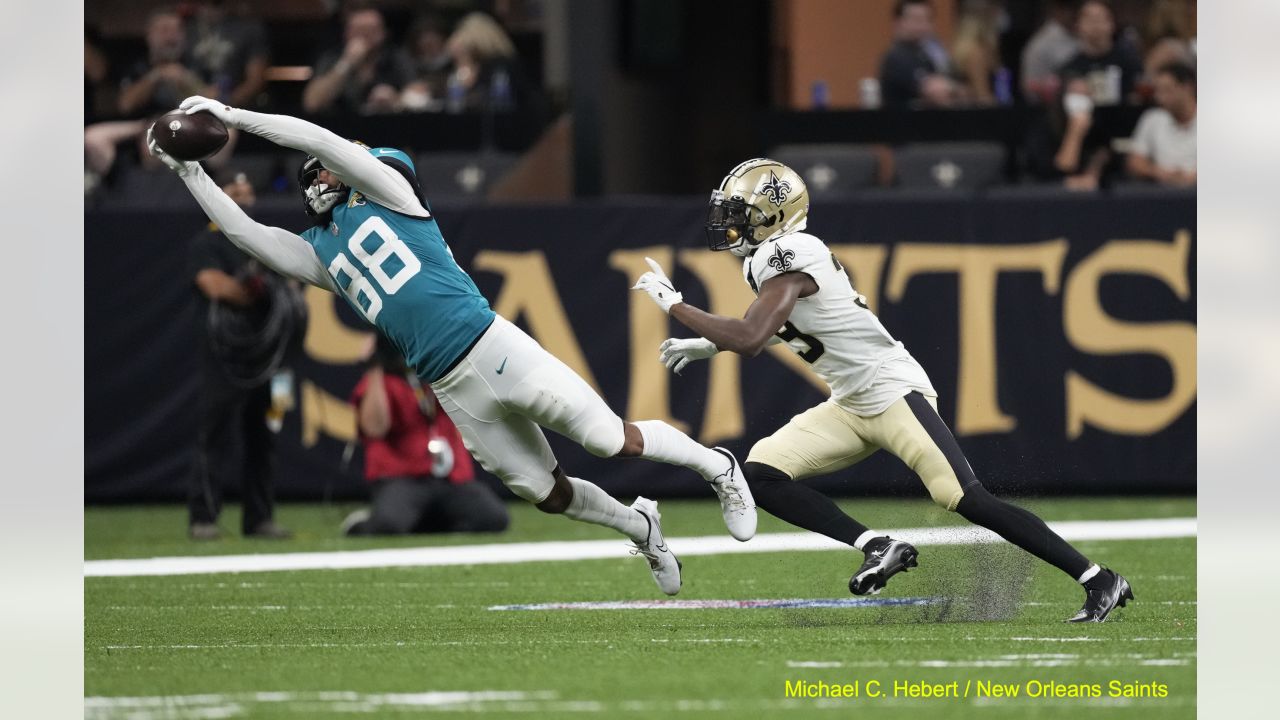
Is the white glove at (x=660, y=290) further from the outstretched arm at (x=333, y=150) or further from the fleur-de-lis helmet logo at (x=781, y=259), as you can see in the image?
the outstretched arm at (x=333, y=150)

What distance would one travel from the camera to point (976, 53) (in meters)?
13.4

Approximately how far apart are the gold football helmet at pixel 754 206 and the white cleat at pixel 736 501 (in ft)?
2.56

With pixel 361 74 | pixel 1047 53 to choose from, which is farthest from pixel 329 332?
pixel 1047 53

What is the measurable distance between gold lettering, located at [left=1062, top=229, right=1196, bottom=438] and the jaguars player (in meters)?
5.59

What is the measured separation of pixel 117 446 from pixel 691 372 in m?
3.92

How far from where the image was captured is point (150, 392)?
12375 millimetres

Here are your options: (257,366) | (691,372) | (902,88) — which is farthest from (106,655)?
(902,88)

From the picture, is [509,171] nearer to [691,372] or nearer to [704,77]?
[691,372]

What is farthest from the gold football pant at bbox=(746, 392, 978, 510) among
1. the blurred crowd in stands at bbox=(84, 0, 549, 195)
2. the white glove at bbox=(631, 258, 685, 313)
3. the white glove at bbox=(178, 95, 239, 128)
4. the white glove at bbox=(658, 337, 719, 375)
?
the blurred crowd in stands at bbox=(84, 0, 549, 195)

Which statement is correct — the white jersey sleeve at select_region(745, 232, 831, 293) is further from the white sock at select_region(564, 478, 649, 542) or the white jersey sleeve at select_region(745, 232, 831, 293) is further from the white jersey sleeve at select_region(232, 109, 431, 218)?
the white jersey sleeve at select_region(232, 109, 431, 218)

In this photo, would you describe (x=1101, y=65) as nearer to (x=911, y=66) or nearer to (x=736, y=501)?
(x=911, y=66)

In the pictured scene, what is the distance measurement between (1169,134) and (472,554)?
578 cm

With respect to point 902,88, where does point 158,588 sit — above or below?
below

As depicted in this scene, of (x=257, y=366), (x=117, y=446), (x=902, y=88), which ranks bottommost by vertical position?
(x=117, y=446)
